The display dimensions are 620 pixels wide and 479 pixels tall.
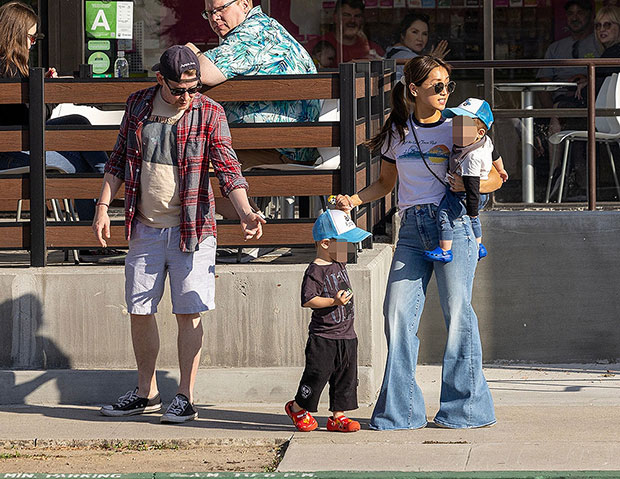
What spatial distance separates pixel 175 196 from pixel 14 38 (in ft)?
6.64

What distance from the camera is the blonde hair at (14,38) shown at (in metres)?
7.23

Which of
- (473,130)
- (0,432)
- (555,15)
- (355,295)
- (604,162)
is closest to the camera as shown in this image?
(473,130)

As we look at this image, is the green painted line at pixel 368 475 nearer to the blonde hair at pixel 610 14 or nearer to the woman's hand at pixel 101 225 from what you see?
the woman's hand at pixel 101 225

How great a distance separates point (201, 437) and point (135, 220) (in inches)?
45.9

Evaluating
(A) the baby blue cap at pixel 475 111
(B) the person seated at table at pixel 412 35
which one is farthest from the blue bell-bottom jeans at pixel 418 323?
(B) the person seated at table at pixel 412 35

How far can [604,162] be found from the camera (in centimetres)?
891

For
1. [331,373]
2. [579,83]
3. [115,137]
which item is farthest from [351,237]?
[579,83]

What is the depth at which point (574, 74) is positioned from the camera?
9.14m

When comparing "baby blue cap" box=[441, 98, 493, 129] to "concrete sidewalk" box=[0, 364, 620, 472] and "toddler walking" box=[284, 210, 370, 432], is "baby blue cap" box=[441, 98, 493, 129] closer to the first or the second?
"toddler walking" box=[284, 210, 370, 432]

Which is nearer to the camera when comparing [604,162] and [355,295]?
[355,295]

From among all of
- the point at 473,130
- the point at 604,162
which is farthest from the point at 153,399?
the point at 604,162

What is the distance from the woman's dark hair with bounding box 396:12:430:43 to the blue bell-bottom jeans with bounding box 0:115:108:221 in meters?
3.68

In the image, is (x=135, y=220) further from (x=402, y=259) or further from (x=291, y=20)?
(x=291, y=20)

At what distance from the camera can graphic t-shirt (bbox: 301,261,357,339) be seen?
575 cm
